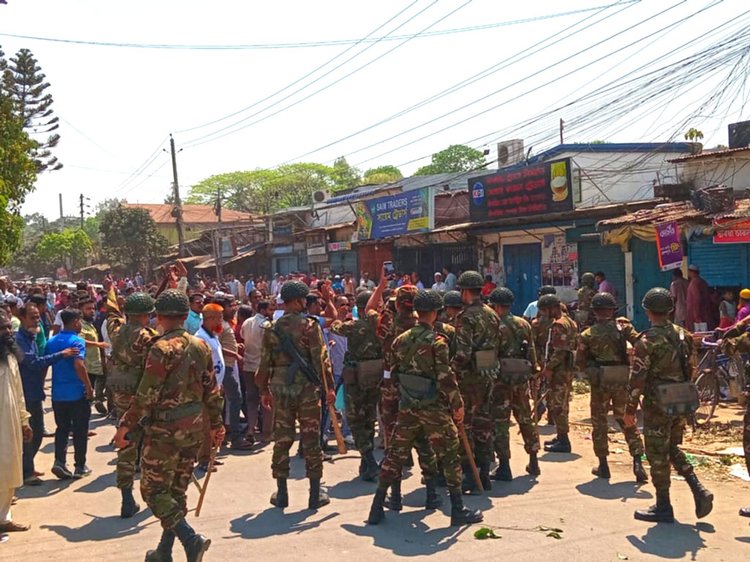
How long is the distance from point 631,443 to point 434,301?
2639 mm

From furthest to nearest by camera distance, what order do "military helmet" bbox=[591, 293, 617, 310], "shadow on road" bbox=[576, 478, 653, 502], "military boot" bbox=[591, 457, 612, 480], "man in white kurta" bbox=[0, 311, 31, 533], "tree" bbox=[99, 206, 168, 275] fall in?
"tree" bbox=[99, 206, 168, 275], "military boot" bbox=[591, 457, 612, 480], "military helmet" bbox=[591, 293, 617, 310], "shadow on road" bbox=[576, 478, 653, 502], "man in white kurta" bbox=[0, 311, 31, 533]

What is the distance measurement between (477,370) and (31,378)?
463 cm

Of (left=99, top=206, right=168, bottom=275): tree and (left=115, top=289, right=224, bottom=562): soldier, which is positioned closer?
(left=115, top=289, right=224, bottom=562): soldier

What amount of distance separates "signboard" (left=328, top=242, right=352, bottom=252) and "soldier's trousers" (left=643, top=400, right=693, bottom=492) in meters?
21.9

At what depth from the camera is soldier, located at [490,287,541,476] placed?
6.95 meters

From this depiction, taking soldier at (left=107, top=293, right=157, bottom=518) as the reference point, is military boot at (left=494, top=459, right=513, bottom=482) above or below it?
below

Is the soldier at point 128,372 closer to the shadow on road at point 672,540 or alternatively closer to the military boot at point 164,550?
the military boot at point 164,550

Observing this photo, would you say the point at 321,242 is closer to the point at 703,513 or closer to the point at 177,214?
the point at 177,214

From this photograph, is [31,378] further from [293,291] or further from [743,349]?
[743,349]

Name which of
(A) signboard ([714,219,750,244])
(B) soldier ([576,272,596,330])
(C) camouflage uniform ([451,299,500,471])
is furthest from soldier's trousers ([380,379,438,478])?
(A) signboard ([714,219,750,244])

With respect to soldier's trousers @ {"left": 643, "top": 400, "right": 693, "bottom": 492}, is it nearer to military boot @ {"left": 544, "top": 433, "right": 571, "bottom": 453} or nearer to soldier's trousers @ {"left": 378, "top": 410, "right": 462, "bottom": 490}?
soldier's trousers @ {"left": 378, "top": 410, "right": 462, "bottom": 490}

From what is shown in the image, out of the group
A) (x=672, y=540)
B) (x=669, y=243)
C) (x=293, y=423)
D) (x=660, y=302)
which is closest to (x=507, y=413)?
(x=660, y=302)

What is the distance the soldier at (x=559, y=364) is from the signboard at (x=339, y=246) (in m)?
19.2

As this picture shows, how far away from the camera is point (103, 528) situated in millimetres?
6008
